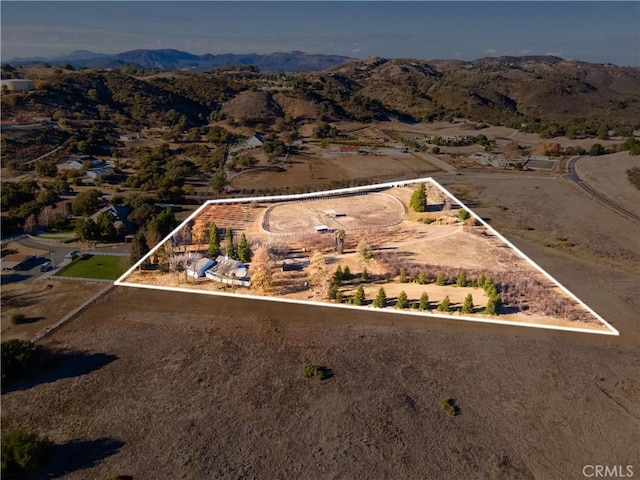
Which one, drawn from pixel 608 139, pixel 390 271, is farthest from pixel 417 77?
pixel 390 271

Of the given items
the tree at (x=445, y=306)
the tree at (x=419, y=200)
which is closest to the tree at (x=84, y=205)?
the tree at (x=419, y=200)

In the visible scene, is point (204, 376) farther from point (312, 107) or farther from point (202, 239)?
point (312, 107)

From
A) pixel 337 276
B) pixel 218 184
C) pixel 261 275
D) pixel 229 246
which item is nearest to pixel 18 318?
pixel 229 246

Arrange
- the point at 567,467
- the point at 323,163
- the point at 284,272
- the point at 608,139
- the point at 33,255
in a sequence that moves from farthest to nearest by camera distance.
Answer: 1. the point at 608,139
2. the point at 323,163
3. the point at 33,255
4. the point at 284,272
5. the point at 567,467

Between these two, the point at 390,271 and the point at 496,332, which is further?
the point at 390,271

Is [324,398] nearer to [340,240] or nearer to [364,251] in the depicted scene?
[364,251]

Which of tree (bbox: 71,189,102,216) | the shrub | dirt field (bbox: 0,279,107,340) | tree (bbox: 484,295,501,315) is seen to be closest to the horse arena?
tree (bbox: 484,295,501,315)
